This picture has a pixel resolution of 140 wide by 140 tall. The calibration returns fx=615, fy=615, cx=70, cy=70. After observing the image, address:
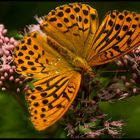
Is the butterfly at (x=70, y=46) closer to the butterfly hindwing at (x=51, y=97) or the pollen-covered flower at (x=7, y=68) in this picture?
the butterfly hindwing at (x=51, y=97)

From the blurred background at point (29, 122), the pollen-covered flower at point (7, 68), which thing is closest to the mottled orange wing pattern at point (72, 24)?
the pollen-covered flower at point (7, 68)

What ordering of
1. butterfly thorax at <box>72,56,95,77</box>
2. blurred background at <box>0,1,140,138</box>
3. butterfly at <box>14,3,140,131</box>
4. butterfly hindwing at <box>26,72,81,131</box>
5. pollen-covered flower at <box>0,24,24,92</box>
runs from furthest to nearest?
blurred background at <box>0,1,140,138</box> → pollen-covered flower at <box>0,24,24,92</box> → butterfly thorax at <box>72,56,95,77</box> → butterfly at <box>14,3,140,131</box> → butterfly hindwing at <box>26,72,81,131</box>

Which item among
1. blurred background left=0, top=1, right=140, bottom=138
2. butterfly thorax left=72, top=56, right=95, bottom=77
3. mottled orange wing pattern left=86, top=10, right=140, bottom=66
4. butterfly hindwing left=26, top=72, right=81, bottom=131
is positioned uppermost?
mottled orange wing pattern left=86, top=10, right=140, bottom=66

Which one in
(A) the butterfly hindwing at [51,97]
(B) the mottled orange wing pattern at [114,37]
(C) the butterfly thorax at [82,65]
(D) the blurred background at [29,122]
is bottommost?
(D) the blurred background at [29,122]

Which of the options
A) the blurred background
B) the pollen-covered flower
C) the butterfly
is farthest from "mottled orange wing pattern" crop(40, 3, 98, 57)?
the blurred background

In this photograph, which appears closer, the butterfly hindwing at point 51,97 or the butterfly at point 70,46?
the butterfly hindwing at point 51,97

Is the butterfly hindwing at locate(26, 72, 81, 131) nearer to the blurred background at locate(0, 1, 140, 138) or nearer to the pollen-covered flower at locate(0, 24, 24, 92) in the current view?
the pollen-covered flower at locate(0, 24, 24, 92)

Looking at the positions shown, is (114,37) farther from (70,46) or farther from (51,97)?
(51,97)
